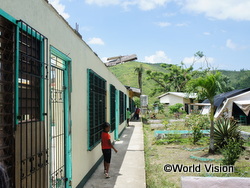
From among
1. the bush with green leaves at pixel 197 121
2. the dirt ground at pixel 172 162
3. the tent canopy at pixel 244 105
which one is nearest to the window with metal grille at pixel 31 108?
the dirt ground at pixel 172 162

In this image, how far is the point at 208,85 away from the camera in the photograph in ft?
27.5

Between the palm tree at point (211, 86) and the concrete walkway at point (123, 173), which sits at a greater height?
the palm tree at point (211, 86)

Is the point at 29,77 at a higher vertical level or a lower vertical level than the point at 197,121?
higher

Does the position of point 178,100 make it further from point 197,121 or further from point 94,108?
point 94,108

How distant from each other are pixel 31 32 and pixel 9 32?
1.12 feet

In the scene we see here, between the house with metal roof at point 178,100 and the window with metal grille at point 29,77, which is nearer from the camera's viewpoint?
the window with metal grille at point 29,77

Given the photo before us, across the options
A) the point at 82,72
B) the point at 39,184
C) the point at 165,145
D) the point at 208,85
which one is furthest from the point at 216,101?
the point at 39,184

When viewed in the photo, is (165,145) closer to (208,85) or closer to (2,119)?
(208,85)

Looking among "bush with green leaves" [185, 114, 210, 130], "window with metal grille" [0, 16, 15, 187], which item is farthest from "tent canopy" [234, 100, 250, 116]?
"window with metal grille" [0, 16, 15, 187]

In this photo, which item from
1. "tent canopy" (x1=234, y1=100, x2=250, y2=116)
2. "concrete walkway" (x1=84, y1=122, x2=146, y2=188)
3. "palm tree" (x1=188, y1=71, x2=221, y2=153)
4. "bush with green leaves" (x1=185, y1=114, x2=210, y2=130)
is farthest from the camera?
"tent canopy" (x1=234, y1=100, x2=250, y2=116)

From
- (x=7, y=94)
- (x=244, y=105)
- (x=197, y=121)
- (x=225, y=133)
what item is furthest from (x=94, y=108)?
(x=244, y=105)

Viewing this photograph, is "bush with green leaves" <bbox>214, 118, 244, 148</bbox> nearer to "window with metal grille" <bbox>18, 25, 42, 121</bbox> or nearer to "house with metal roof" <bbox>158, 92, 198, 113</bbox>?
"window with metal grille" <bbox>18, 25, 42, 121</bbox>

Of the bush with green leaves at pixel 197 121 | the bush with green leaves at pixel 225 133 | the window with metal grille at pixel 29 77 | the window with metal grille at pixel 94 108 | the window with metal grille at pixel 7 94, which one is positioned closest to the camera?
the window with metal grille at pixel 7 94

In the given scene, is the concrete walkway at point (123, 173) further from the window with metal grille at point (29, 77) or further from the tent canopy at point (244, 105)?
the tent canopy at point (244, 105)
